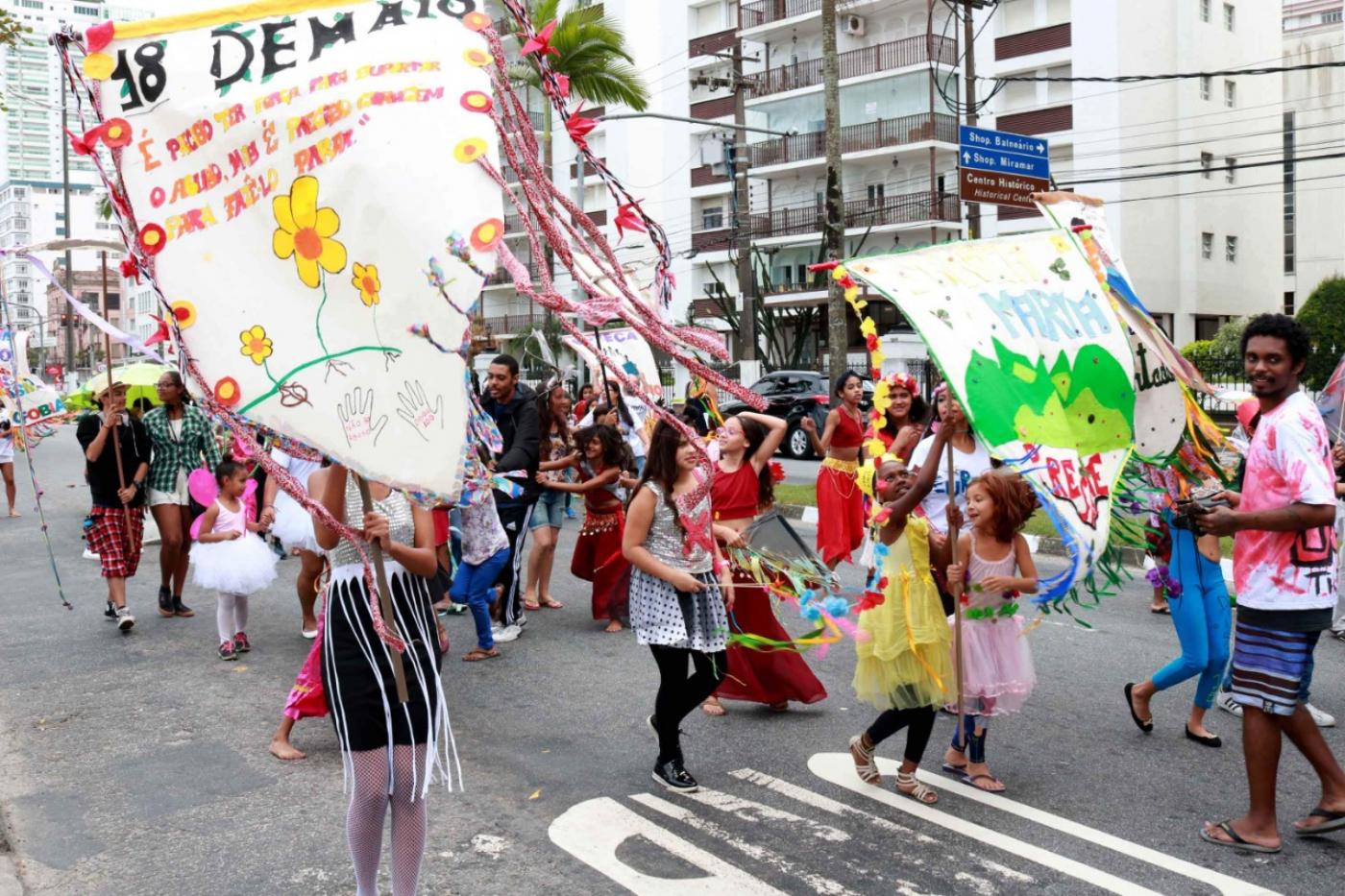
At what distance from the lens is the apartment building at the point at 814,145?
3903 centimetres

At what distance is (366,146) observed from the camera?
342 centimetres

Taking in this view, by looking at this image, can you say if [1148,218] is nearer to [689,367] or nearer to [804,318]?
[804,318]

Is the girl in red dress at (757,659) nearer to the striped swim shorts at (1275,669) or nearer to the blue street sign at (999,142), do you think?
the striped swim shorts at (1275,669)

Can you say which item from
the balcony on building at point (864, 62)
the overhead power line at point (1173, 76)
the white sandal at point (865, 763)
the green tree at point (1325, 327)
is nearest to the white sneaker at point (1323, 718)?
the white sandal at point (865, 763)

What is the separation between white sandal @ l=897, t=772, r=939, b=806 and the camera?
5.02 meters

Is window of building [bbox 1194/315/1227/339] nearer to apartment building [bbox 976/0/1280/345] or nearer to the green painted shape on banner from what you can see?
apartment building [bbox 976/0/1280/345]

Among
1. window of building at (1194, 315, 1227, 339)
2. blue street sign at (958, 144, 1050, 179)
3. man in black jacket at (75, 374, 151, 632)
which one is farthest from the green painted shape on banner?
window of building at (1194, 315, 1227, 339)

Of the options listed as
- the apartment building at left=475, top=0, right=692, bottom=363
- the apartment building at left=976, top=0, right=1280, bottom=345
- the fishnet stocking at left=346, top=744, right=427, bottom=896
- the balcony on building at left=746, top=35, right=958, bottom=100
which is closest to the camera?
the fishnet stocking at left=346, top=744, right=427, bottom=896

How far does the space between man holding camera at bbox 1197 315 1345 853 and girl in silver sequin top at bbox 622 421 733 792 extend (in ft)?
6.29

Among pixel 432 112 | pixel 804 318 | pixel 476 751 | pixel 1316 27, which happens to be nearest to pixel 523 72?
pixel 804 318

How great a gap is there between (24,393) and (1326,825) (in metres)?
13.1

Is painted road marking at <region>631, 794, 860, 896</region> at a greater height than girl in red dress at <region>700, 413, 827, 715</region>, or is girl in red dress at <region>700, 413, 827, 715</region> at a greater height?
girl in red dress at <region>700, 413, 827, 715</region>

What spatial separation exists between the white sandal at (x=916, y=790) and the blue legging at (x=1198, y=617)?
1.45 meters

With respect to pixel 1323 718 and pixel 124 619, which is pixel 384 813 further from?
pixel 124 619
